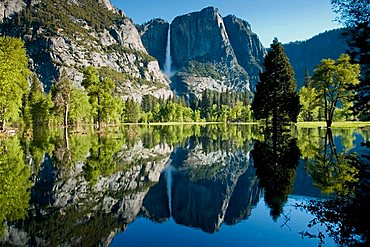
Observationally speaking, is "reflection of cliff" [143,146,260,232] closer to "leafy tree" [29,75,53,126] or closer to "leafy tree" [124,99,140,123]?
"leafy tree" [29,75,53,126]

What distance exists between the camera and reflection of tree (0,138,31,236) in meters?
11.0

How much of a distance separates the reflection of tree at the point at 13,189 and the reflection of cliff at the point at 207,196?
4518 mm

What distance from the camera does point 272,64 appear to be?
4675 centimetres

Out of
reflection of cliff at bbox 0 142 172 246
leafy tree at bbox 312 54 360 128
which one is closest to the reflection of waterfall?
reflection of cliff at bbox 0 142 172 246

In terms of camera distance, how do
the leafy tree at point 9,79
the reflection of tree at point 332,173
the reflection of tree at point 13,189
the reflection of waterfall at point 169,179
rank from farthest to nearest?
the leafy tree at point 9,79 < the reflection of waterfall at point 169,179 < the reflection of tree at point 332,173 < the reflection of tree at point 13,189

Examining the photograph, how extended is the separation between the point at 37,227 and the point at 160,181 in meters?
8.11

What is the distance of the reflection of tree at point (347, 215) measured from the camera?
7504mm

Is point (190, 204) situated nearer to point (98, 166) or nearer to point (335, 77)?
point (98, 166)

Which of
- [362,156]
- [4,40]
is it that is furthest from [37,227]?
[4,40]

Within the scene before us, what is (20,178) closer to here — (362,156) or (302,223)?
(302,223)

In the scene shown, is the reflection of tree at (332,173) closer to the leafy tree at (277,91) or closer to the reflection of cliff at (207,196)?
the reflection of cliff at (207,196)

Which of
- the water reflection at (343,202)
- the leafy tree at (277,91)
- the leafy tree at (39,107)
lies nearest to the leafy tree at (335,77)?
the leafy tree at (277,91)

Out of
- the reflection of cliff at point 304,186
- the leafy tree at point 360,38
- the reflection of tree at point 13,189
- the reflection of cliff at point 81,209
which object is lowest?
the reflection of cliff at point 81,209

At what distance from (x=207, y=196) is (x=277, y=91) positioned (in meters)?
34.4
